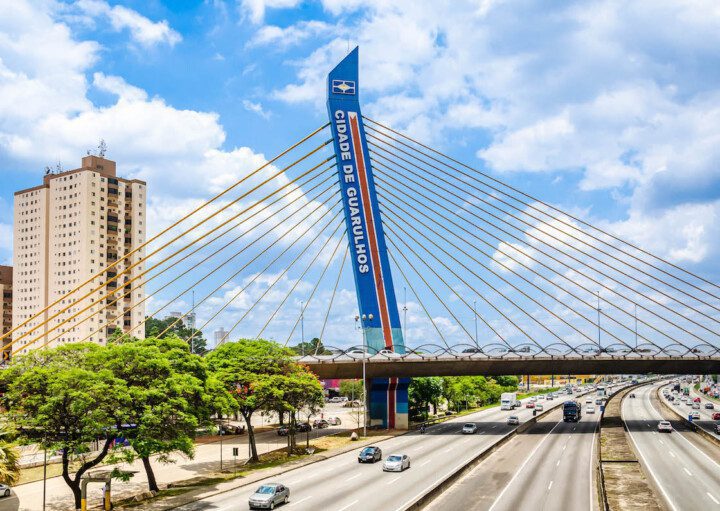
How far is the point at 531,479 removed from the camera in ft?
158

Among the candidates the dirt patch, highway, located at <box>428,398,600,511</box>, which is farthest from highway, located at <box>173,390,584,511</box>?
the dirt patch

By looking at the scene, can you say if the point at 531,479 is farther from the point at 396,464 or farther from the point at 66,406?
the point at 66,406

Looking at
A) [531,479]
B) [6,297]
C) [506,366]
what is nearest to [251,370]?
[531,479]

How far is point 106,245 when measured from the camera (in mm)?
152750

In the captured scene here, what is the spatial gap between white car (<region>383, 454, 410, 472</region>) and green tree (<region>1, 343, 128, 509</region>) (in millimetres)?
19442

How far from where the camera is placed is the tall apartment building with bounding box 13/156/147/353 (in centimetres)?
14862

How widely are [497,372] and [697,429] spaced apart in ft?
78.4

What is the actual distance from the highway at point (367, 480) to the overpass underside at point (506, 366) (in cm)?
920

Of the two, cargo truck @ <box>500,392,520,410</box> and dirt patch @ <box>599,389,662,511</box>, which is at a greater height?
dirt patch @ <box>599,389,662,511</box>

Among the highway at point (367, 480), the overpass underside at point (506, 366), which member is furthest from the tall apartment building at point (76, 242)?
the highway at point (367, 480)

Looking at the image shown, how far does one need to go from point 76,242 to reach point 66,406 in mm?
117354

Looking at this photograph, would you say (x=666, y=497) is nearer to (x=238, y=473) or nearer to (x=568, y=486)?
(x=568, y=486)

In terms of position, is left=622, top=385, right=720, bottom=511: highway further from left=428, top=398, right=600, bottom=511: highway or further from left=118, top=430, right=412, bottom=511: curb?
left=118, top=430, right=412, bottom=511: curb

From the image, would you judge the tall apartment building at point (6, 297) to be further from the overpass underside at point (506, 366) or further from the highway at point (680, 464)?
the highway at point (680, 464)
